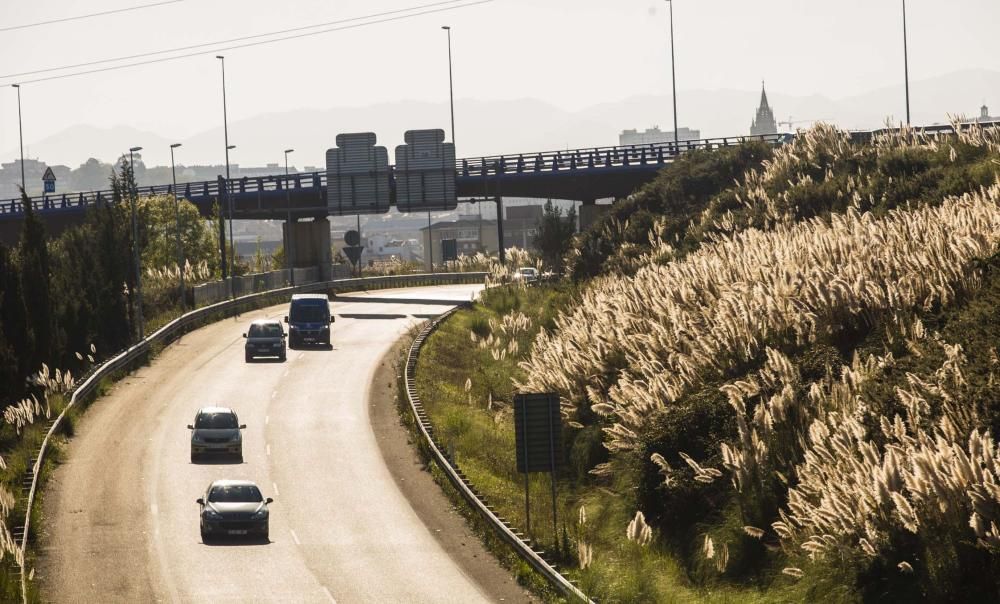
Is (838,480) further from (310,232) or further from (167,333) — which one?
(310,232)

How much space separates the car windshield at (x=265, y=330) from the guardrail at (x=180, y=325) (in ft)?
14.0

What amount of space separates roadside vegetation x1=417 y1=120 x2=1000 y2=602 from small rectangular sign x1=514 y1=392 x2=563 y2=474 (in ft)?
4.63

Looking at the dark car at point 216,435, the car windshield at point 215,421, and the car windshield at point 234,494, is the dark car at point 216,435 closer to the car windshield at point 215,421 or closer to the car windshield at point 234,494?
the car windshield at point 215,421

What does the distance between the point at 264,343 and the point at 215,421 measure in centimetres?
1709

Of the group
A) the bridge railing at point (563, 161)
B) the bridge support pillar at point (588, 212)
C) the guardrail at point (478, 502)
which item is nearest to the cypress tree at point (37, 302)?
the guardrail at point (478, 502)

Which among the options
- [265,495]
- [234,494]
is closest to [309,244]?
[265,495]

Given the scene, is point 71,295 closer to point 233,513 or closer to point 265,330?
point 265,330

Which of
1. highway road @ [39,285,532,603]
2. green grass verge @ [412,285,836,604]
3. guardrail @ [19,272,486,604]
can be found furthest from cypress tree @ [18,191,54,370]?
green grass verge @ [412,285,836,604]

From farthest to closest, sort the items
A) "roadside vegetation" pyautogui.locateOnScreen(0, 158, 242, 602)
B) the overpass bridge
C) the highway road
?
the overpass bridge, "roadside vegetation" pyautogui.locateOnScreen(0, 158, 242, 602), the highway road

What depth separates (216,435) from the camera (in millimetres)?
37969

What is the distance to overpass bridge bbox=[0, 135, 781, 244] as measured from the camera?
81062 mm

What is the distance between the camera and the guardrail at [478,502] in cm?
2434

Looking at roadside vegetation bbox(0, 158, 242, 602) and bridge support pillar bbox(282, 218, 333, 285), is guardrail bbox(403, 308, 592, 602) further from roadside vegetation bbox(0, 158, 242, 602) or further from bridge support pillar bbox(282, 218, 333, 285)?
bridge support pillar bbox(282, 218, 333, 285)

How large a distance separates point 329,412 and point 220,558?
1697 cm
